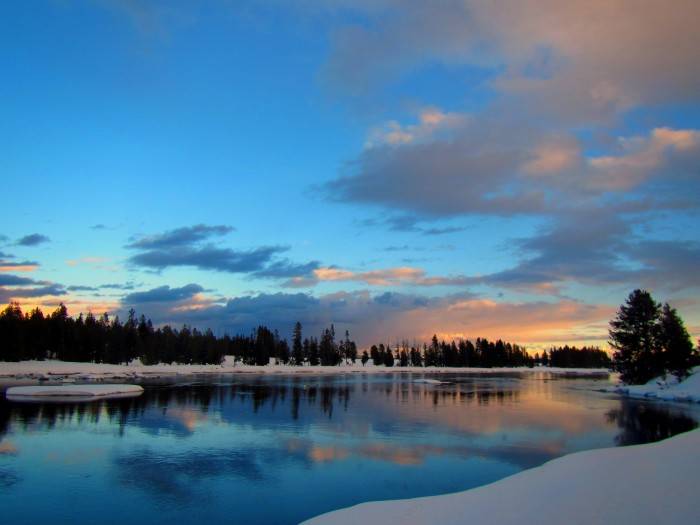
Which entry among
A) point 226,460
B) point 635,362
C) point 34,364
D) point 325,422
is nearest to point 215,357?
point 34,364

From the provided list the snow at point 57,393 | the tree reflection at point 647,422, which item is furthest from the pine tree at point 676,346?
the snow at point 57,393

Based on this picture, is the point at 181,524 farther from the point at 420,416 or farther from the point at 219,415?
the point at 420,416

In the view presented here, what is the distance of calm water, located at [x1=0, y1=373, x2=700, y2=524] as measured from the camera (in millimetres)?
16219

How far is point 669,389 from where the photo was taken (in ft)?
206

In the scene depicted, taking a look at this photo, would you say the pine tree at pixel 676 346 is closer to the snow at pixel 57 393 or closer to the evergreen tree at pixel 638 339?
the evergreen tree at pixel 638 339

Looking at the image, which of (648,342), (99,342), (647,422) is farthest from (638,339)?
(99,342)

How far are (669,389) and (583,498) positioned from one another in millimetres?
63587

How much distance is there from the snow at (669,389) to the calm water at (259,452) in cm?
1589

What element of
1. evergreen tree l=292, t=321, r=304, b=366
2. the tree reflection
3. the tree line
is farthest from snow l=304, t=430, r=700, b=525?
evergreen tree l=292, t=321, r=304, b=366

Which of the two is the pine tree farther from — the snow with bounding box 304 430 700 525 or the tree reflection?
the snow with bounding box 304 430 700 525

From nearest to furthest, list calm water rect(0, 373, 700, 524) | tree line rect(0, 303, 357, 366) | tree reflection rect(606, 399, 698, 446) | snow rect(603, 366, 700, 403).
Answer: calm water rect(0, 373, 700, 524), tree reflection rect(606, 399, 698, 446), snow rect(603, 366, 700, 403), tree line rect(0, 303, 357, 366)

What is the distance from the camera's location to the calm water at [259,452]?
53.2ft

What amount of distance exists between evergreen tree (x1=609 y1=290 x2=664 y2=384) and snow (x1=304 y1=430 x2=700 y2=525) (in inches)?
2431

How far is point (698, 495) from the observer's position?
9.93m
